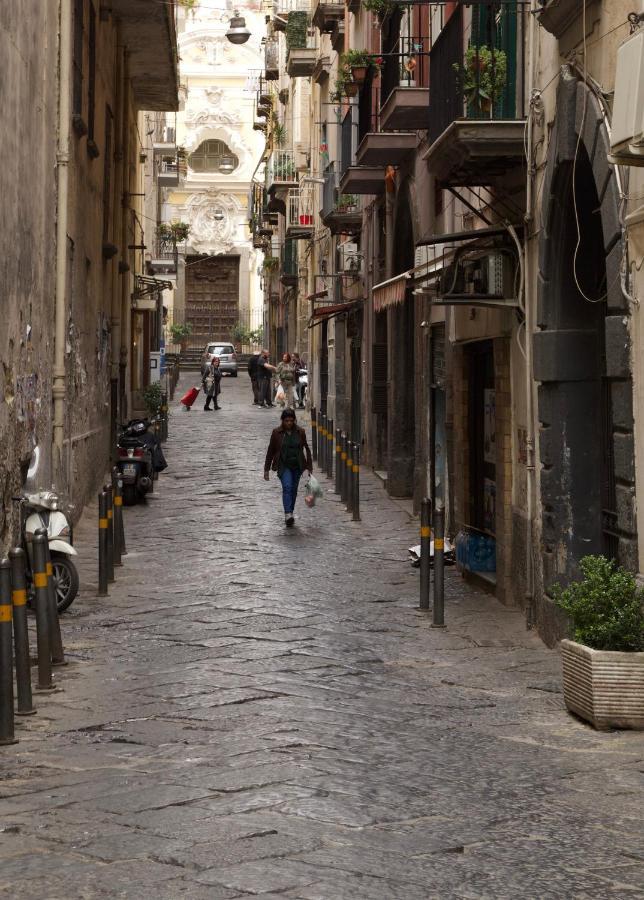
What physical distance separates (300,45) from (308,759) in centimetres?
3337

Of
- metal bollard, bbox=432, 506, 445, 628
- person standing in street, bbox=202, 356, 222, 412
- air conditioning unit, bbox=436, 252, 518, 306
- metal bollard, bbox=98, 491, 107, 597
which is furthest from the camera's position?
person standing in street, bbox=202, 356, 222, 412

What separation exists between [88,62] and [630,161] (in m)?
12.2

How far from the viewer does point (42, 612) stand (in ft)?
29.4

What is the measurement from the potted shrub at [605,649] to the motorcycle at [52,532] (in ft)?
15.1

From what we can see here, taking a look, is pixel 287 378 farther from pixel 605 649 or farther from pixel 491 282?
pixel 605 649

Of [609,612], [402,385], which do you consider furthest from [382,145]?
[609,612]

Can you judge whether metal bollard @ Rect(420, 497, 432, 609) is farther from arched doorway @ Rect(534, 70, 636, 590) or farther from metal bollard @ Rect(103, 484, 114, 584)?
metal bollard @ Rect(103, 484, 114, 584)

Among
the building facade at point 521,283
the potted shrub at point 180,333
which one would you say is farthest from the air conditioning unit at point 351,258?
the potted shrub at point 180,333

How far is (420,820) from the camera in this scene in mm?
6016

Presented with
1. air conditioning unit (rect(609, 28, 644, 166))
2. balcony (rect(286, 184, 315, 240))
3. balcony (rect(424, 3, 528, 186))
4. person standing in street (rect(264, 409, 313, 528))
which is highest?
balcony (rect(286, 184, 315, 240))

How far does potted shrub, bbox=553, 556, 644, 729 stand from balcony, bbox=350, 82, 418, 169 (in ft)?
37.6

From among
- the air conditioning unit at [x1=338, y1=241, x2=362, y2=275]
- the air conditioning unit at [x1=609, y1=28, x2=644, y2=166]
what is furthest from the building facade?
the air conditioning unit at [x1=338, y1=241, x2=362, y2=275]

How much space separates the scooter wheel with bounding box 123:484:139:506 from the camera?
19.8m

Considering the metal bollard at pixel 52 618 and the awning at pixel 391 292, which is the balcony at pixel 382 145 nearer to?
the awning at pixel 391 292
